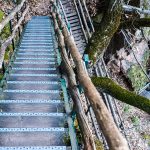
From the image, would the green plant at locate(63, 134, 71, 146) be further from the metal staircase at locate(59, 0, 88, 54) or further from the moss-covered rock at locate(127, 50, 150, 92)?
the moss-covered rock at locate(127, 50, 150, 92)

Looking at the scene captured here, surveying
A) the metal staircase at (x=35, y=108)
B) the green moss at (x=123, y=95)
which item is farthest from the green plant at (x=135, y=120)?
the green moss at (x=123, y=95)

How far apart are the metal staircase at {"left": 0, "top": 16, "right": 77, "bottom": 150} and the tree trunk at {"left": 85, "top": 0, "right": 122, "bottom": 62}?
1.13 meters

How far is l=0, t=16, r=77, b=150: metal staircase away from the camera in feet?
13.3

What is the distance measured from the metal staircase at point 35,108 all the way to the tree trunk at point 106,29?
113 cm

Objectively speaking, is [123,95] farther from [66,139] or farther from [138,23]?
[138,23]

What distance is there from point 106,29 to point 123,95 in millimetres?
3092

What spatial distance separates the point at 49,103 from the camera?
5.22 meters

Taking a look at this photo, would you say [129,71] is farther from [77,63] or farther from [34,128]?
[34,128]

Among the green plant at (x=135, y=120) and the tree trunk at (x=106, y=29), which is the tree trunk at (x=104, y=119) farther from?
the green plant at (x=135, y=120)

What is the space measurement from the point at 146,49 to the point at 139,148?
5340 millimetres

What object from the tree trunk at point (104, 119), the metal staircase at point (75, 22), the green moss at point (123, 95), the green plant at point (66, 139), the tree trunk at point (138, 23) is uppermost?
the tree trunk at point (104, 119)

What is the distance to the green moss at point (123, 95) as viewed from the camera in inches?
239

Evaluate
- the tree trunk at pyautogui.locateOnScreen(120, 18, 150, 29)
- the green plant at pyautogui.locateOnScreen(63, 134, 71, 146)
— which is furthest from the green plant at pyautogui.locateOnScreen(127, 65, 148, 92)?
the green plant at pyautogui.locateOnScreen(63, 134, 71, 146)

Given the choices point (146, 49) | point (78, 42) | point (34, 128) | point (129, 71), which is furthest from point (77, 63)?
point (146, 49)
